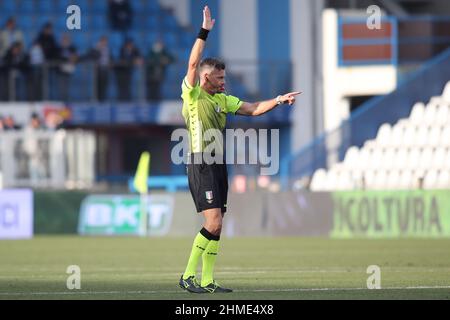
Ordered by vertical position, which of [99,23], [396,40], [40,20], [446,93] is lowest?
[446,93]

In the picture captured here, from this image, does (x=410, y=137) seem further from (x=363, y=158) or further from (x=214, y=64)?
(x=214, y=64)

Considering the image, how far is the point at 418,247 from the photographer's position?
21.5 meters

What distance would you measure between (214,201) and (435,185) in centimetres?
1691

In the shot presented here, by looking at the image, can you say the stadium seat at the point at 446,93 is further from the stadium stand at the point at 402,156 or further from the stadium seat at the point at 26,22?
the stadium seat at the point at 26,22

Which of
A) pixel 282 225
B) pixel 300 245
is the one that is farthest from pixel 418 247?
pixel 282 225

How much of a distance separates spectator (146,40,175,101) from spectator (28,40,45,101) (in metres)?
2.94

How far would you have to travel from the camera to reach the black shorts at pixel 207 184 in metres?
12.3

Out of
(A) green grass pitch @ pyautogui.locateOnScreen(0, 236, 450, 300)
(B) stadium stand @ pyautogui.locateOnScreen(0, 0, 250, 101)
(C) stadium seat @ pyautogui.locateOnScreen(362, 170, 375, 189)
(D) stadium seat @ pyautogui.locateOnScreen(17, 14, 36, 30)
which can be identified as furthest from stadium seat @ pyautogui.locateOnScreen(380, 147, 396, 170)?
(D) stadium seat @ pyautogui.locateOnScreen(17, 14, 36, 30)

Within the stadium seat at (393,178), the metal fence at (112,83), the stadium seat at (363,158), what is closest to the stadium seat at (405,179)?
the stadium seat at (393,178)

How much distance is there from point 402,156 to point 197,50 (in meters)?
19.5

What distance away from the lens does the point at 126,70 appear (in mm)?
33844

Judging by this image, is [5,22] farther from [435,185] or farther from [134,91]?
[435,185]

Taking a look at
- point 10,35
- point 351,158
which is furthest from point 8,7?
point 351,158

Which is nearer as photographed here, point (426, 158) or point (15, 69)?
point (426, 158)
